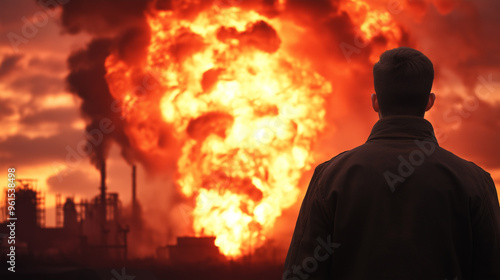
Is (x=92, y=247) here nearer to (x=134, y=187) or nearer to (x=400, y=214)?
(x=134, y=187)

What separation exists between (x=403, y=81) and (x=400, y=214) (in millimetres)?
657

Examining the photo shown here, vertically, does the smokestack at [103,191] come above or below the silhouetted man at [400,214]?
above

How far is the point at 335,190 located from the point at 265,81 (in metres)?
51.7

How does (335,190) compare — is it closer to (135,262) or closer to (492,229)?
(492,229)

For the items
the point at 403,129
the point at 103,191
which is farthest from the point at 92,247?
the point at 403,129

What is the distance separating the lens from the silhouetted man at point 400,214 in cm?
298

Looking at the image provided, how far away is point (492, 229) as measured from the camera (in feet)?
10.1

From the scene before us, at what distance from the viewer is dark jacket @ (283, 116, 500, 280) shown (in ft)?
9.78

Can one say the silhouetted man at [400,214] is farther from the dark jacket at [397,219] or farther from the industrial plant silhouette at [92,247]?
the industrial plant silhouette at [92,247]

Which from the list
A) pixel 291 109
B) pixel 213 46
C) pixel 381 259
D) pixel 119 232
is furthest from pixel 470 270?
pixel 119 232

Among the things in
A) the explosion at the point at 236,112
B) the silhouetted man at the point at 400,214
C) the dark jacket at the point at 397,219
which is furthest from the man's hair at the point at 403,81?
the explosion at the point at 236,112

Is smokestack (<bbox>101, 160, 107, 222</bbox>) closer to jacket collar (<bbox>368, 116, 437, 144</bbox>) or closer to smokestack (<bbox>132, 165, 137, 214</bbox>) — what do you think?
smokestack (<bbox>132, 165, 137, 214</bbox>)

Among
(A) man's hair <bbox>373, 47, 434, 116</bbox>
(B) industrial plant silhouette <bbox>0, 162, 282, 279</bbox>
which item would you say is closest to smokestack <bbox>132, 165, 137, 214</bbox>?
(B) industrial plant silhouette <bbox>0, 162, 282, 279</bbox>

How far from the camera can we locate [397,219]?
9.84 ft
